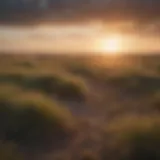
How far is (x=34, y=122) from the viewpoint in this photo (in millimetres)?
1265

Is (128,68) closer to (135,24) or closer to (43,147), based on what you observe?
(135,24)

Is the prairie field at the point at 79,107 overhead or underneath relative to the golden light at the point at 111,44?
underneath

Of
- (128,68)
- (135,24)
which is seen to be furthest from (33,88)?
(135,24)

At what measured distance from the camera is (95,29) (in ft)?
5.10

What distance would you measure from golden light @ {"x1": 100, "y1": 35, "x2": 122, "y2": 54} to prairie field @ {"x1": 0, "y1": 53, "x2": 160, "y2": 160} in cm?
3

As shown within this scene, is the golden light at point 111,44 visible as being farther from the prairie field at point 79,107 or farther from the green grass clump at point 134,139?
the green grass clump at point 134,139

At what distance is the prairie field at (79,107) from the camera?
3.97ft

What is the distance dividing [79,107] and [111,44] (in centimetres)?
30

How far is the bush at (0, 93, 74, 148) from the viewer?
1235 millimetres

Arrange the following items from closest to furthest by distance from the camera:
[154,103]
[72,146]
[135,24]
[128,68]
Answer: [72,146] < [154,103] < [128,68] < [135,24]

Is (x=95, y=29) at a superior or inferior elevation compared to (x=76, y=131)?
superior

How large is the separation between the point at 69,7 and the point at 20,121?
46 centimetres

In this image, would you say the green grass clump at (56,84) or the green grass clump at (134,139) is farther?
the green grass clump at (56,84)

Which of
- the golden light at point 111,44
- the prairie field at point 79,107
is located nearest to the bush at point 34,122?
the prairie field at point 79,107
